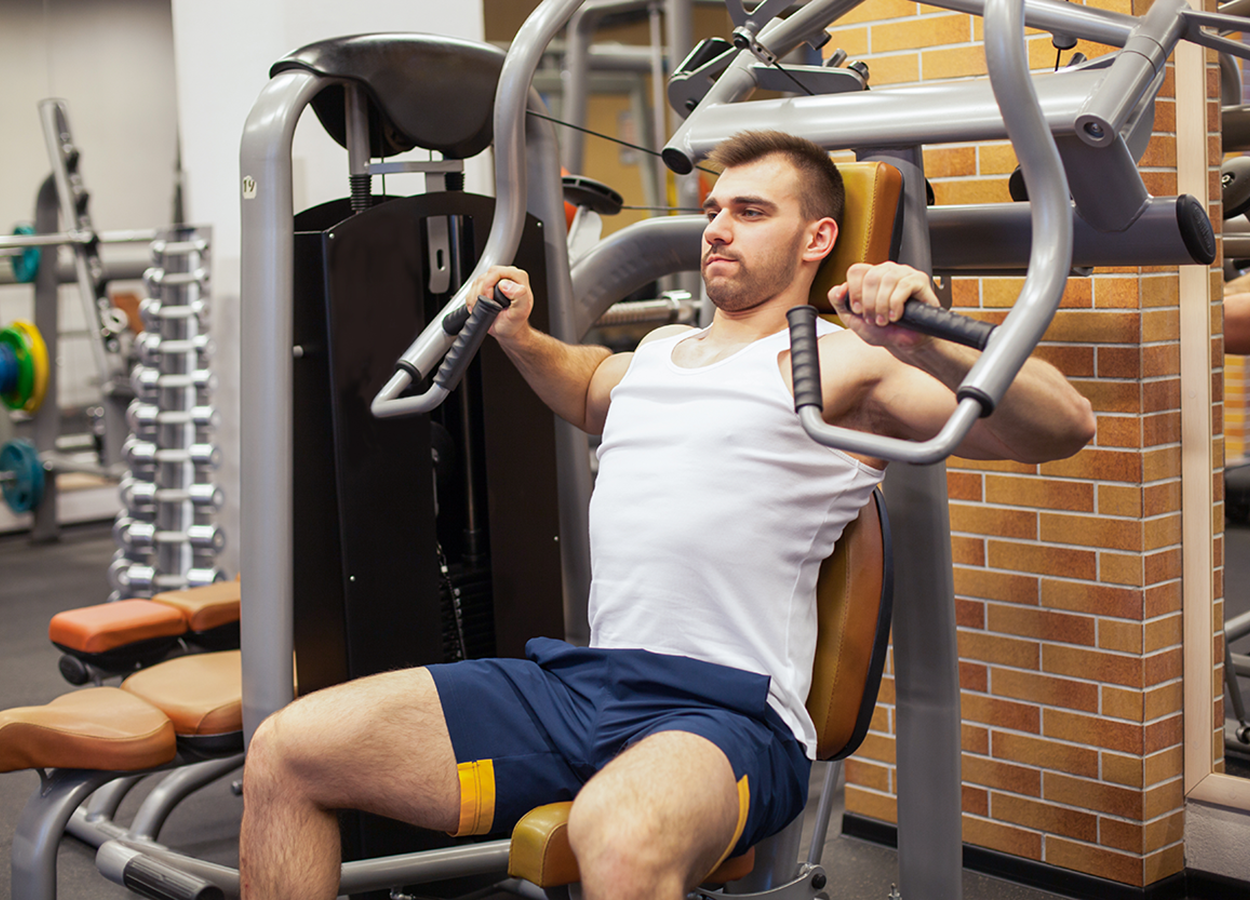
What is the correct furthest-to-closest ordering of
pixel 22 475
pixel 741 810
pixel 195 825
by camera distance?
pixel 22 475
pixel 195 825
pixel 741 810

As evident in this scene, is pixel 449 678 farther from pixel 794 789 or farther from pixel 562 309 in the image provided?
pixel 562 309

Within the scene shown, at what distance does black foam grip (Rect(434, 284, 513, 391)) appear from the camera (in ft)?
5.05

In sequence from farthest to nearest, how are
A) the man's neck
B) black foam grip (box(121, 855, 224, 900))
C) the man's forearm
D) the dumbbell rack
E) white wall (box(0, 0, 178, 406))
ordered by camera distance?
1. white wall (box(0, 0, 178, 406))
2. the dumbbell rack
3. black foam grip (box(121, 855, 224, 900))
4. the man's forearm
5. the man's neck

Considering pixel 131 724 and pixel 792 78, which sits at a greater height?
pixel 792 78

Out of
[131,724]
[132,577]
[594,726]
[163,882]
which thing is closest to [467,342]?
[594,726]

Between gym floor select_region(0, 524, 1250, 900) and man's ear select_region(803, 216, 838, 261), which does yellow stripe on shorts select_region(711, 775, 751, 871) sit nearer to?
man's ear select_region(803, 216, 838, 261)

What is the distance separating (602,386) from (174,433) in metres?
2.50

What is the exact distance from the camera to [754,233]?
1.65 meters

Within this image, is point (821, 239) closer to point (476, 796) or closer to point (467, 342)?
point (467, 342)

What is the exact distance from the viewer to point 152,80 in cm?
687

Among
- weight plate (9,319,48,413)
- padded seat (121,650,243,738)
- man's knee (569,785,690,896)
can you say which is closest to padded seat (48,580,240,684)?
padded seat (121,650,243,738)

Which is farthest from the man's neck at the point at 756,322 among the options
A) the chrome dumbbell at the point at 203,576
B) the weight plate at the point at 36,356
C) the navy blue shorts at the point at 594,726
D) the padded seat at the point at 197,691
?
the weight plate at the point at 36,356

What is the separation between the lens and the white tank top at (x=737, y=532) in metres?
1.51

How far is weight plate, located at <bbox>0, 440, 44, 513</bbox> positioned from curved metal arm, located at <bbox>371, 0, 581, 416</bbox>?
4551mm
